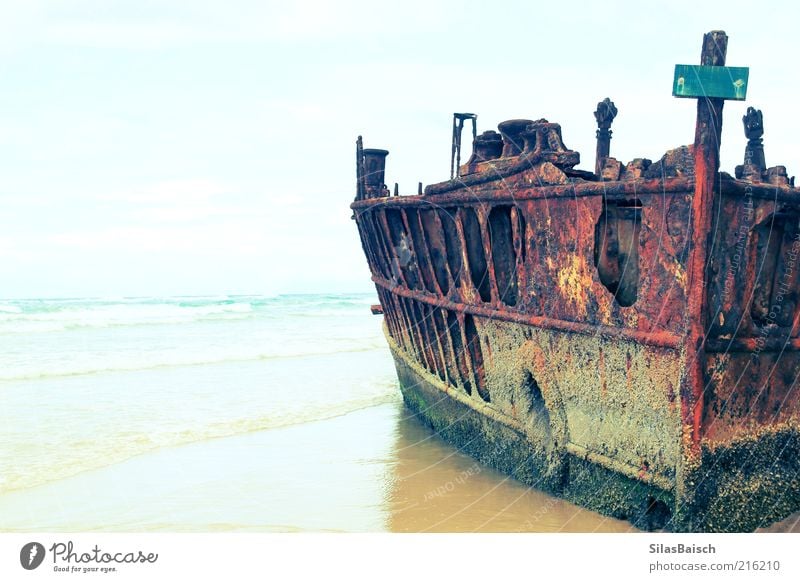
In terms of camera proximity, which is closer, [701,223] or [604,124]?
[701,223]

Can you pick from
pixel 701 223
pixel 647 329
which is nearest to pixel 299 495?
pixel 647 329

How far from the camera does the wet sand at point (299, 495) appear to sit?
22.1 feet

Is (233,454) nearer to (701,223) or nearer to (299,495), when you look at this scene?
(299,495)

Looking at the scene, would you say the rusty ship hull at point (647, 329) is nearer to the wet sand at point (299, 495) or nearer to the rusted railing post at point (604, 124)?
the wet sand at point (299, 495)

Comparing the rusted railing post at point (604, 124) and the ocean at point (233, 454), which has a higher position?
the rusted railing post at point (604, 124)

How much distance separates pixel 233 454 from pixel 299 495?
2.00 m

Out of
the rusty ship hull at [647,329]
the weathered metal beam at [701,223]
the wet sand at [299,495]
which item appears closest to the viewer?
the weathered metal beam at [701,223]

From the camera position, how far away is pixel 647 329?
17.6ft

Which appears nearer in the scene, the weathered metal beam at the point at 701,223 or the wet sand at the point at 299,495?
the weathered metal beam at the point at 701,223

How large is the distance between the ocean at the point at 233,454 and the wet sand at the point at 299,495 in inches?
0.8

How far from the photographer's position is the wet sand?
265 inches

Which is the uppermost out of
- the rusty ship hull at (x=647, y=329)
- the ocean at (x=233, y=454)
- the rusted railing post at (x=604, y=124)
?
the rusted railing post at (x=604, y=124)

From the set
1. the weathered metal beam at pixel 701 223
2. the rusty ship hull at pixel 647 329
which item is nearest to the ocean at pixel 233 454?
the rusty ship hull at pixel 647 329

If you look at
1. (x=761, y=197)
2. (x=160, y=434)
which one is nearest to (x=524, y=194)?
(x=761, y=197)
